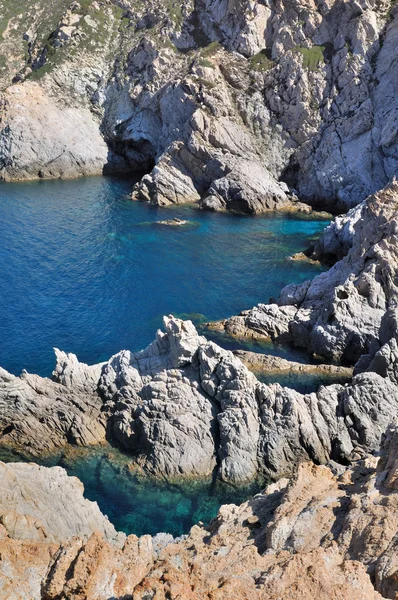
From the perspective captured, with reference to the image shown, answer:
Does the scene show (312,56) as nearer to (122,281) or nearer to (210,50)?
(210,50)

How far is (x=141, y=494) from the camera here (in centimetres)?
3634

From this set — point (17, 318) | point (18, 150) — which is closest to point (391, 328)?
point (17, 318)

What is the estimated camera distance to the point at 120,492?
3650cm

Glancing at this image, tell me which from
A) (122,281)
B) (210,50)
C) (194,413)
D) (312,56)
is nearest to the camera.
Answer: (194,413)

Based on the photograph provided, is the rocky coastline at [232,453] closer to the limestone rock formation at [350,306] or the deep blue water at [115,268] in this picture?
the limestone rock formation at [350,306]

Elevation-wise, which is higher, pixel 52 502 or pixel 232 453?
pixel 232 453

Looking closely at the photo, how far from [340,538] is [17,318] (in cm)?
4972

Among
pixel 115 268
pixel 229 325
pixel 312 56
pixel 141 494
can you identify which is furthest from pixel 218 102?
pixel 141 494

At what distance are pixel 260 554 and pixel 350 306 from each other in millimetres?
36944

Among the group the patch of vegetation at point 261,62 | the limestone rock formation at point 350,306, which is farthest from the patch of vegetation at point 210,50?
the limestone rock formation at point 350,306

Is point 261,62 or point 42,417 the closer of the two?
point 42,417

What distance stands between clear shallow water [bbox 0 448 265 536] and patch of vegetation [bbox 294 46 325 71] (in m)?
91.1

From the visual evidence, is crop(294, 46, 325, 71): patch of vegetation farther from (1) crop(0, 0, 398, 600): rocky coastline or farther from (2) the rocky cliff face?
(1) crop(0, 0, 398, 600): rocky coastline

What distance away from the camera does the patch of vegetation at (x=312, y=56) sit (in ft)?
351
